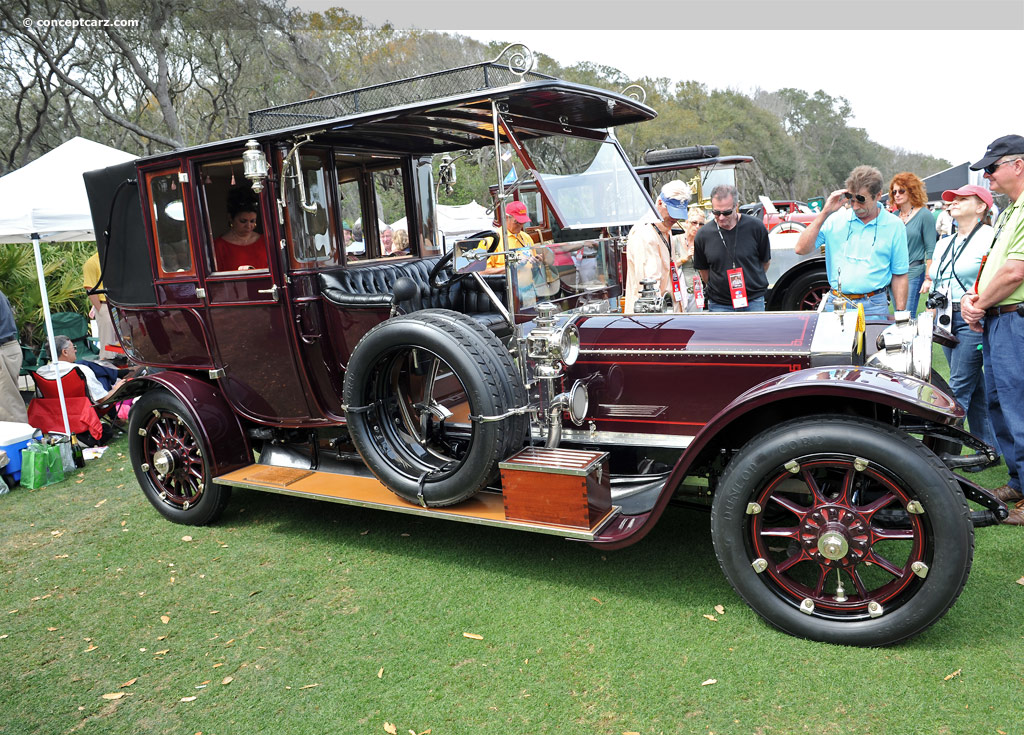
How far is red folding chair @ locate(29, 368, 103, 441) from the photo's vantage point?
6.58 metres

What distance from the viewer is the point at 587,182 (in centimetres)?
429

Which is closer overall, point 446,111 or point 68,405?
point 446,111

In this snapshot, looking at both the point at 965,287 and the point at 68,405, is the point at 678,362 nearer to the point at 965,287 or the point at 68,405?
the point at 965,287

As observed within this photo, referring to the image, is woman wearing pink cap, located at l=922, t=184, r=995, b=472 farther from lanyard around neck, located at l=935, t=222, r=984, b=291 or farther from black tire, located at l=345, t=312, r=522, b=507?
black tire, located at l=345, t=312, r=522, b=507

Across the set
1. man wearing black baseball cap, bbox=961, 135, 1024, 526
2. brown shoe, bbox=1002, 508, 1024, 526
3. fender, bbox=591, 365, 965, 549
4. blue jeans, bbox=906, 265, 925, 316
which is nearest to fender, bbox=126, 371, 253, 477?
fender, bbox=591, 365, 965, 549

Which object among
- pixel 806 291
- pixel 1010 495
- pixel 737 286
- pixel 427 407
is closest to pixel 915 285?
pixel 806 291

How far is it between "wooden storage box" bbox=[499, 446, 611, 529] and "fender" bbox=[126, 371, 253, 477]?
80.7 inches

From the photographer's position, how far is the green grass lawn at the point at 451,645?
2568mm

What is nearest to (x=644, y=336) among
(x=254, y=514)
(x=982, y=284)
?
(x=982, y=284)

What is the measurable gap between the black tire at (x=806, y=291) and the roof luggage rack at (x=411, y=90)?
486 cm

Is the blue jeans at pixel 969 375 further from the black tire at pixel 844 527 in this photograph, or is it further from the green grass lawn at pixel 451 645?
the black tire at pixel 844 527

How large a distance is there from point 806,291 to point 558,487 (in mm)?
5438

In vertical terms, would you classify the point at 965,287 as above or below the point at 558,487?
above

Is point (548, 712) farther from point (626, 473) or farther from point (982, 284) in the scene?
point (982, 284)
